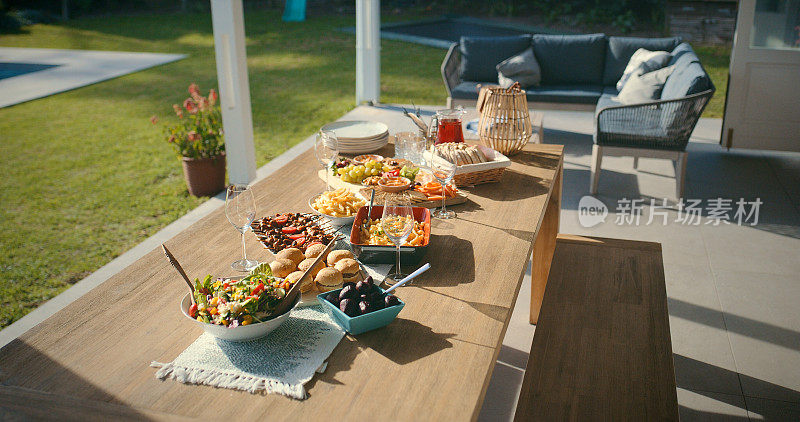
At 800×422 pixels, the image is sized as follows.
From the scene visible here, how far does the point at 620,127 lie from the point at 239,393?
3.87 meters

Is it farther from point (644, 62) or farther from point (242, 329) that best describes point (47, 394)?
point (644, 62)

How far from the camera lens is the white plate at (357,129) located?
2.90 m

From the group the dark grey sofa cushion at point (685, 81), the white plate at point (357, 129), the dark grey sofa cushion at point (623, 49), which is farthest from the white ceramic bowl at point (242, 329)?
the dark grey sofa cushion at point (623, 49)

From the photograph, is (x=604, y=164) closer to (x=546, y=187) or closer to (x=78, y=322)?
(x=546, y=187)

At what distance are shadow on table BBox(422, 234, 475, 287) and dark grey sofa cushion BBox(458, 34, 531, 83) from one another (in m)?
4.60

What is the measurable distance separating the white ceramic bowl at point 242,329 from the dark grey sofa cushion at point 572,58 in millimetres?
5281

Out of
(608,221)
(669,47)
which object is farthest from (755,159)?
(608,221)

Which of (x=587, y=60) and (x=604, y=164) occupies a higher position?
(x=587, y=60)

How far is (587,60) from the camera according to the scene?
6207 mm

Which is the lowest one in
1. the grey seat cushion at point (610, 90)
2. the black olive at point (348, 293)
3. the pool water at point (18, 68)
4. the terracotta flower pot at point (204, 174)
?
the terracotta flower pot at point (204, 174)

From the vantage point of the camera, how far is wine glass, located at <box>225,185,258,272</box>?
6.05ft

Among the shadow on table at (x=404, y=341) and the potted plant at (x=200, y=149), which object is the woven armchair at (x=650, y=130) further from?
the shadow on table at (x=404, y=341)

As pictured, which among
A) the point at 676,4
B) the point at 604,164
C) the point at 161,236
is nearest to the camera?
the point at 161,236

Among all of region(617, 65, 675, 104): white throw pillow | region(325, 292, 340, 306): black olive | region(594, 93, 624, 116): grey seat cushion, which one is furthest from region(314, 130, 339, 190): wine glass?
region(594, 93, 624, 116): grey seat cushion
